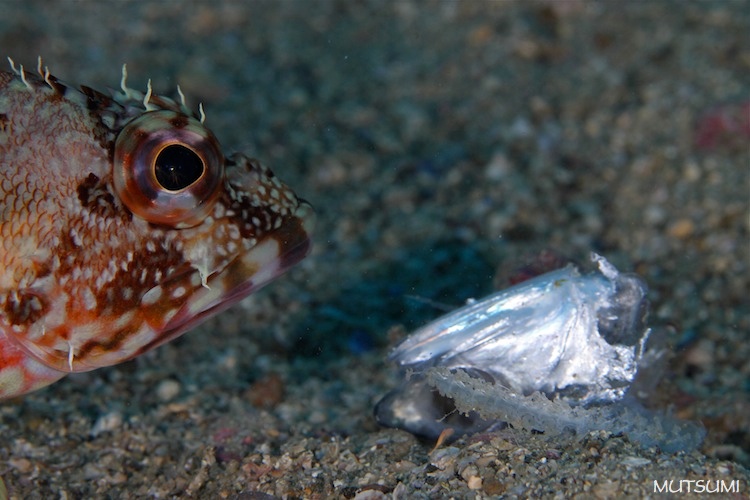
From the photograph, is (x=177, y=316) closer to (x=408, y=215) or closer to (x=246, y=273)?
(x=246, y=273)

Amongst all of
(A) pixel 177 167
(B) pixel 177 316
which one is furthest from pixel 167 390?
(A) pixel 177 167

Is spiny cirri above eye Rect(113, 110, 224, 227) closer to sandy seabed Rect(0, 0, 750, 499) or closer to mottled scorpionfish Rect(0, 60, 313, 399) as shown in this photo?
mottled scorpionfish Rect(0, 60, 313, 399)

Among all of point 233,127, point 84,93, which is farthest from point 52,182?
point 233,127

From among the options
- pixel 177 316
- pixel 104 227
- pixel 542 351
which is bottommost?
pixel 542 351

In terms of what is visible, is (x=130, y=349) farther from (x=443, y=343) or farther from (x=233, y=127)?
(x=233, y=127)

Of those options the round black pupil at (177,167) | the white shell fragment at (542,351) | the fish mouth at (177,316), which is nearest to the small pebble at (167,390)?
the fish mouth at (177,316)

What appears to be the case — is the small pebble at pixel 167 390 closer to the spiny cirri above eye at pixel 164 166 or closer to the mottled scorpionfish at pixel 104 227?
the mottled scorpionfish at pixel 104 227

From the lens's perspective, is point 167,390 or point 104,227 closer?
point 104,227
